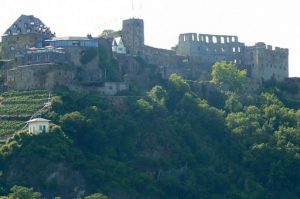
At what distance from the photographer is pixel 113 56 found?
126 metres

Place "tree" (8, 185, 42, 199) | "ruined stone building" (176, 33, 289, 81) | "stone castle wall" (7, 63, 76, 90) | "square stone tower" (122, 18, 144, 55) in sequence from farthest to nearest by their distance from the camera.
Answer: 1. "ruined stone building" (176, 33, 289, 81)
2. "square stone tower" (122, 18, 144, 55)
3. "stone castle wall" (7, 63, 76, 90)
4. "tree" (8, 185, 42, 199)

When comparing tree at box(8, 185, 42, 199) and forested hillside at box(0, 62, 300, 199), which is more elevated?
forested hillside at box(0, 62, 300, 199)

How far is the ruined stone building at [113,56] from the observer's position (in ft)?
393

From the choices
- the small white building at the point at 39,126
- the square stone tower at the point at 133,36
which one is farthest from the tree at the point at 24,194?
the square stone tower at the point at 133,36

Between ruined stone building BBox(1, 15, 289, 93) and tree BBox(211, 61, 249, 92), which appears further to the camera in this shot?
tree BBox(211, 61, 249, 92)

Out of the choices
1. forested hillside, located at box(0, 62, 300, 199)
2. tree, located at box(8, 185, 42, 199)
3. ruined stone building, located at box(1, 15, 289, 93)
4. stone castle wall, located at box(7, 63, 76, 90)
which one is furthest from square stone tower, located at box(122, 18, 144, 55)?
tree, located at box(8, 185, 42, 199)

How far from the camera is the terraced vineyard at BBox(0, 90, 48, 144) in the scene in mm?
113688

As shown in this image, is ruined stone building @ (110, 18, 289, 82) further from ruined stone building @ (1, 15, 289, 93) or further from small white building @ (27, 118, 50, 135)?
small white building @ (27, 118, 50, 135)

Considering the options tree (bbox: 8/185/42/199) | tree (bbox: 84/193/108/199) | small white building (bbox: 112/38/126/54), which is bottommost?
tree (bbox: 84/193/108/199)

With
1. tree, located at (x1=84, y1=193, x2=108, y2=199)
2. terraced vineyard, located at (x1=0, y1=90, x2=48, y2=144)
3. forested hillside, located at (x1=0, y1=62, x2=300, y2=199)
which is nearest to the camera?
tree, located at (x1=84, y1=193, x2=108, y2=199)

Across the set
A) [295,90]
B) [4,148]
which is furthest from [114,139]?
[295,90]

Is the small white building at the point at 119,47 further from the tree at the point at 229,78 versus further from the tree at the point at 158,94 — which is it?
the tree at the point at 229,78

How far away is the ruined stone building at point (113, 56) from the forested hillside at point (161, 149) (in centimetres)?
302

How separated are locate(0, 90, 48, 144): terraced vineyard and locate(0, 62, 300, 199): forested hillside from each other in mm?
1665
